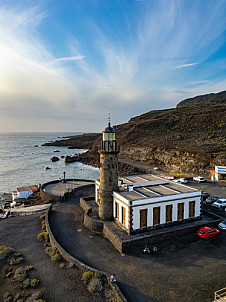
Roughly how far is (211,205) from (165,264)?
13244 mm

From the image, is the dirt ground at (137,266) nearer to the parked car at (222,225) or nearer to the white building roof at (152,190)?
the parked car at (222,225)

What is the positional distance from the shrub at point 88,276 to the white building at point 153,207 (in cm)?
484

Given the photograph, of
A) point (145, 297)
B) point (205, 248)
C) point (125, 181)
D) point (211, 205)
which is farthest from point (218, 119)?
point (145, 297)

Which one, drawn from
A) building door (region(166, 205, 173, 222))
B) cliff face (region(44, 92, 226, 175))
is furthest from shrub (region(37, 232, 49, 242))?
cliff face (region(44, 92, 226, 175))

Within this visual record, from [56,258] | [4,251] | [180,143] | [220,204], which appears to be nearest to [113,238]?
[56,258]

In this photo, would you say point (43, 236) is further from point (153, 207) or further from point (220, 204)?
point (220, 204)

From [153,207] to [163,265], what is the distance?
179 inches

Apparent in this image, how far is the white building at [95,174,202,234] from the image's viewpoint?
639 inches

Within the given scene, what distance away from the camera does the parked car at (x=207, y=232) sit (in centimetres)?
1642

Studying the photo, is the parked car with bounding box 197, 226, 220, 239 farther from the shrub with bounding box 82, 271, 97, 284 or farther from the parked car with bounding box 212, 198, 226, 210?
the shrub with bounding box 82, 271, 97, 284

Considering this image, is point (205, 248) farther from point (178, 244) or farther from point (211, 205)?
point (211, 205)

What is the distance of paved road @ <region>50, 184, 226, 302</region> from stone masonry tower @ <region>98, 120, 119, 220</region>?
264 centimetres

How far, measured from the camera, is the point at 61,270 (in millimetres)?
13336

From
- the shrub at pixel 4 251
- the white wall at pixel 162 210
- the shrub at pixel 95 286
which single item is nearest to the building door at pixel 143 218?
the white wall at pixel 162 210
